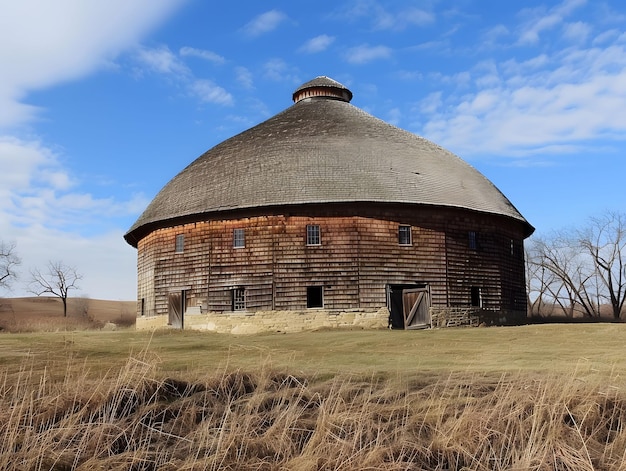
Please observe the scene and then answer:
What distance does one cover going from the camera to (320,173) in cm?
2661

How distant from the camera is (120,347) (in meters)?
15.0

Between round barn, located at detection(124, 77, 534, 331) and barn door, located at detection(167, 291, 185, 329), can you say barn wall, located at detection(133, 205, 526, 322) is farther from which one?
barn door, located at detection(167, 291, 185, 329)

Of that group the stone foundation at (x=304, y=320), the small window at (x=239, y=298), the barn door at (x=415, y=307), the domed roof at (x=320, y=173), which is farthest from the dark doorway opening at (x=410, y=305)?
the small window at (x=239, y=298)

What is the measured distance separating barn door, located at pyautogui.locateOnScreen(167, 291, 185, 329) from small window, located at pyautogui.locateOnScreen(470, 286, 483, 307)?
12992mm

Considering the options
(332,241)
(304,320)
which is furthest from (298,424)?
(332,241)

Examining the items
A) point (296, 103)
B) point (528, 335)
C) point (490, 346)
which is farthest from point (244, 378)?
point (296, 103)

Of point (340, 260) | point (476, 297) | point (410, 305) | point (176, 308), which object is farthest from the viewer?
point (176, 308)

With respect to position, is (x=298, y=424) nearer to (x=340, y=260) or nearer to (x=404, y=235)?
(x=340, y=260)

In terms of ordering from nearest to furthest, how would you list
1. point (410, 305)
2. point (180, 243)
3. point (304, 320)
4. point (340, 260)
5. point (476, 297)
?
point (304, 320), point (340, 260), point (410, 305), point (476, 297), point (180, 243)

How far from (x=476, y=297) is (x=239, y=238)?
1087cm

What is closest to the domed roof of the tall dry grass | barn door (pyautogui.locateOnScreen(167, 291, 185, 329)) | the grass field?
barn door (pyautogui.locateOnScreen(167, 291, 185, 329))

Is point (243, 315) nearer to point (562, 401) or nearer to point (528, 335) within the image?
point (528, 335)

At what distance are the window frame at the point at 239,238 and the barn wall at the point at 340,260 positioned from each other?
6.4 inches

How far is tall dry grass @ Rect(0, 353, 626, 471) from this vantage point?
6895mm
